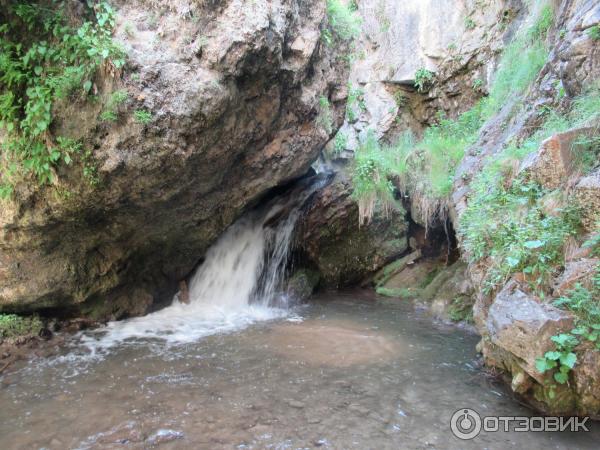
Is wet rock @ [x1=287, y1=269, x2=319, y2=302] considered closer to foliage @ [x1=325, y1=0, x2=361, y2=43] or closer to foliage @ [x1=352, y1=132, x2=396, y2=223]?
foliage @ [x1=352, y1=132, x2=396, y2=223]

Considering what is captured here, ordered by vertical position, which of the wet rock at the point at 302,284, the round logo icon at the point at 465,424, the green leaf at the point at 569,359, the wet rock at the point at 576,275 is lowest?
the round logo icon at the point at 465,424

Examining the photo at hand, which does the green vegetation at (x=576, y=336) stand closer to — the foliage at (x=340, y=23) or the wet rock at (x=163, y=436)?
the wet rock at (x=163, y=436)

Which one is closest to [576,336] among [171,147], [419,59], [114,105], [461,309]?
[461,309]

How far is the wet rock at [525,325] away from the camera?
317 centimetres

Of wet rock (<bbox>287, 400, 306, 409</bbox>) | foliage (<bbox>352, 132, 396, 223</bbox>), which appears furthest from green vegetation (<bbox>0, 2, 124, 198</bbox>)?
foliage (<bbox>352, 132, 396, 223</bbox>)

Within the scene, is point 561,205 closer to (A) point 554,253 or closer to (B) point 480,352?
(A) point 554,253

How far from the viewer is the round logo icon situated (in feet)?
10.6

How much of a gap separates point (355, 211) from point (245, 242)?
218 centimetres

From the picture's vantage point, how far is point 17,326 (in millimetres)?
5211

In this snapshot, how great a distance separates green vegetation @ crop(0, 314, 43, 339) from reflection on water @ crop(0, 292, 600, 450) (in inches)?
34.4

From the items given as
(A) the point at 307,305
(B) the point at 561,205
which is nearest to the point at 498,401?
(B) the point at 561,205

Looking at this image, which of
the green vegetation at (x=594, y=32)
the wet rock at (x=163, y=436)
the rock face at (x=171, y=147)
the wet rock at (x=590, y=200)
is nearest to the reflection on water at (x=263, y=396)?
the wet rock at (x=163, y=436)

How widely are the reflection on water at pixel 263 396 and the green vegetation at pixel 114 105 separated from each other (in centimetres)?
263

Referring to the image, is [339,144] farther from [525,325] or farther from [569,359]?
[569,359]
